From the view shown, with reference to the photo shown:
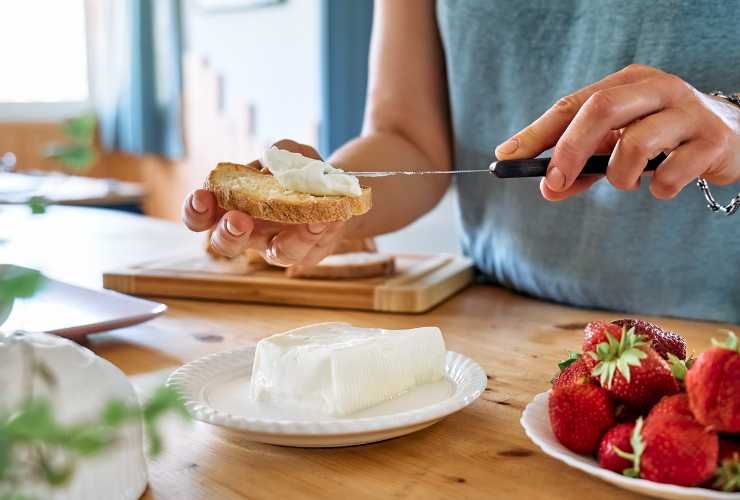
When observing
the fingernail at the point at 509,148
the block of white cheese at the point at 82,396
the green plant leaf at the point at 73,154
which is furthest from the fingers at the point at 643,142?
the green plant leaf at the point at 73,154

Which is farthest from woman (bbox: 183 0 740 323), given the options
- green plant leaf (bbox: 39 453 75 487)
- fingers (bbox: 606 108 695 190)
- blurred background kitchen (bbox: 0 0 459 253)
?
blurred background kitchen (bbox: 0 0 459 253)

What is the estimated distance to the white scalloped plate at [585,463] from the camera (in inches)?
21.0

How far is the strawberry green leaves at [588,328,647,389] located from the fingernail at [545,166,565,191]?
0.29 m

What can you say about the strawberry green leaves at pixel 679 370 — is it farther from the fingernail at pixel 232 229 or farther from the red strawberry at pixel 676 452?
the fingernail at pixel 232 229

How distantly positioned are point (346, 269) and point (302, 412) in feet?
2.21

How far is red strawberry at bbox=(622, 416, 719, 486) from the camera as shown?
538mm

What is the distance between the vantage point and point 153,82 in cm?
516

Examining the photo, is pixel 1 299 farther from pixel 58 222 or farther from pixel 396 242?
pixel 396 242

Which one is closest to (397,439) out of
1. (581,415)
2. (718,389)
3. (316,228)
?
(581,415)

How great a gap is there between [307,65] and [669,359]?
3437mm

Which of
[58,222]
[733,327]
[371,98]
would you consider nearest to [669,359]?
[733,327]

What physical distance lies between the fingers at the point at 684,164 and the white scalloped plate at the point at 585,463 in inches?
13.5

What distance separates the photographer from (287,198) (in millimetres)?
989

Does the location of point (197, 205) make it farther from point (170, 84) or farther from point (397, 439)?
point (170, 84)
